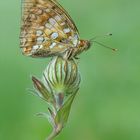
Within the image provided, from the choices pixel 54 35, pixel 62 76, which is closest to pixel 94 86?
pixel 54 35

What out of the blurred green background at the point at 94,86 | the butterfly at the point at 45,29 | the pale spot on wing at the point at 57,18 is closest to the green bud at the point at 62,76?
the butterfly at the point at 45,29

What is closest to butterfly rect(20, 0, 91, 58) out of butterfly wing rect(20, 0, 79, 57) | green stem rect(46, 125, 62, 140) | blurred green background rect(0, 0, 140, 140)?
Answer: butterfly wing rect(20, 0, 79, 57)

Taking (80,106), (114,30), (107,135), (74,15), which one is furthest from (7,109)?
(74,15)

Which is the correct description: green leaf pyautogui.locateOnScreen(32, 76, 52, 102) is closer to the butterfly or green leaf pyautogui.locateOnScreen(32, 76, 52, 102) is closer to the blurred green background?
the butterfly

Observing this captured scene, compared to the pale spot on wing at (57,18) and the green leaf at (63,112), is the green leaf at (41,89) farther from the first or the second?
the pale spot on wing at (57,18)

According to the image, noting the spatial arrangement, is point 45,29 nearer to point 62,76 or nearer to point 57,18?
point 57,18

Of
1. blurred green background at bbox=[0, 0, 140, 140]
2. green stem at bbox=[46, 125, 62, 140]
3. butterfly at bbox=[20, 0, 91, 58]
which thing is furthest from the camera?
blurred green background at bbox=[0, 0, 140, 140]

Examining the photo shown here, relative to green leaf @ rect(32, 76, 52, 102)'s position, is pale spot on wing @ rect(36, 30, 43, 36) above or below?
above
